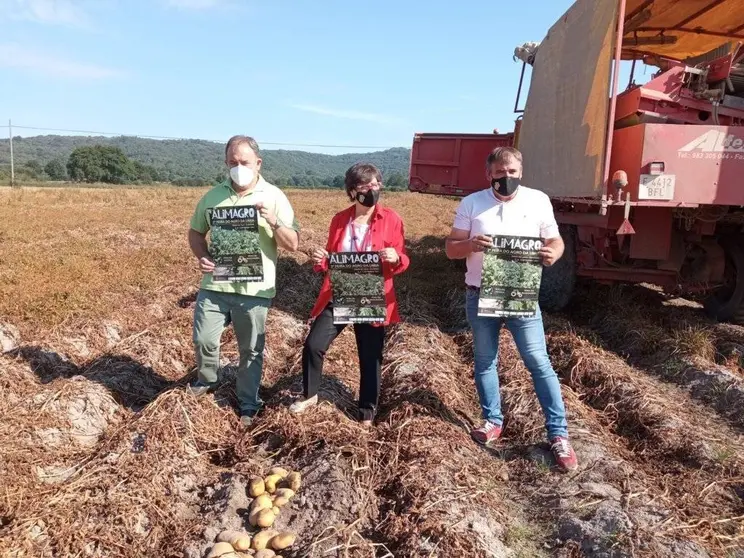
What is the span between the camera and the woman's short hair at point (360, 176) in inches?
147

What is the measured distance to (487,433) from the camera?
409cm

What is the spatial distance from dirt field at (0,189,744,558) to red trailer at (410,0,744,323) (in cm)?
64

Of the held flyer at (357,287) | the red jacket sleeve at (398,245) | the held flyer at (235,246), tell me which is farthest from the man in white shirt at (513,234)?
the held flyer at (235,246)

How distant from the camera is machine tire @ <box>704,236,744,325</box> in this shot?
6516 millimetres

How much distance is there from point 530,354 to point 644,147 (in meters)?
2.56

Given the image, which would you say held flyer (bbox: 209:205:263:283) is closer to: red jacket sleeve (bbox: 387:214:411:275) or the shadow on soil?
red jacket sleeve (bbox: 387:214:411:275)

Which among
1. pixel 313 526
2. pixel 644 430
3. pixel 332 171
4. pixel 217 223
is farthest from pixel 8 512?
pixel 332 171

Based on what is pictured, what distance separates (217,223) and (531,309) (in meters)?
2.01

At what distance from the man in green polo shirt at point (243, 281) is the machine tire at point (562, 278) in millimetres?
3939

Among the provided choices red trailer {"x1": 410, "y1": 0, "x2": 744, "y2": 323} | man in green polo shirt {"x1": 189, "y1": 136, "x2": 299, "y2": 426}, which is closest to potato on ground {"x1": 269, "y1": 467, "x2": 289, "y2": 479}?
man in green polo shirt {"x1": 189, "y1": 136, "x2": 299, "y2": 426}

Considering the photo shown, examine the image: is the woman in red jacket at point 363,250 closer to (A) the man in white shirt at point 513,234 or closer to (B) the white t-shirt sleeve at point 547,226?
(A) the man in white shirt at point 513,234

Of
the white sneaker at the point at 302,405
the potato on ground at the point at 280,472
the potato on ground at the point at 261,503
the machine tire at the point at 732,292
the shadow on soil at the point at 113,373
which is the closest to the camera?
the potato on ground at the point at 261,503

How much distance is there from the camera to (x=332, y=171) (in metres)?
175

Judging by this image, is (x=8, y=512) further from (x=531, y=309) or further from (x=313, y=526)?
(x=531, y=309)
